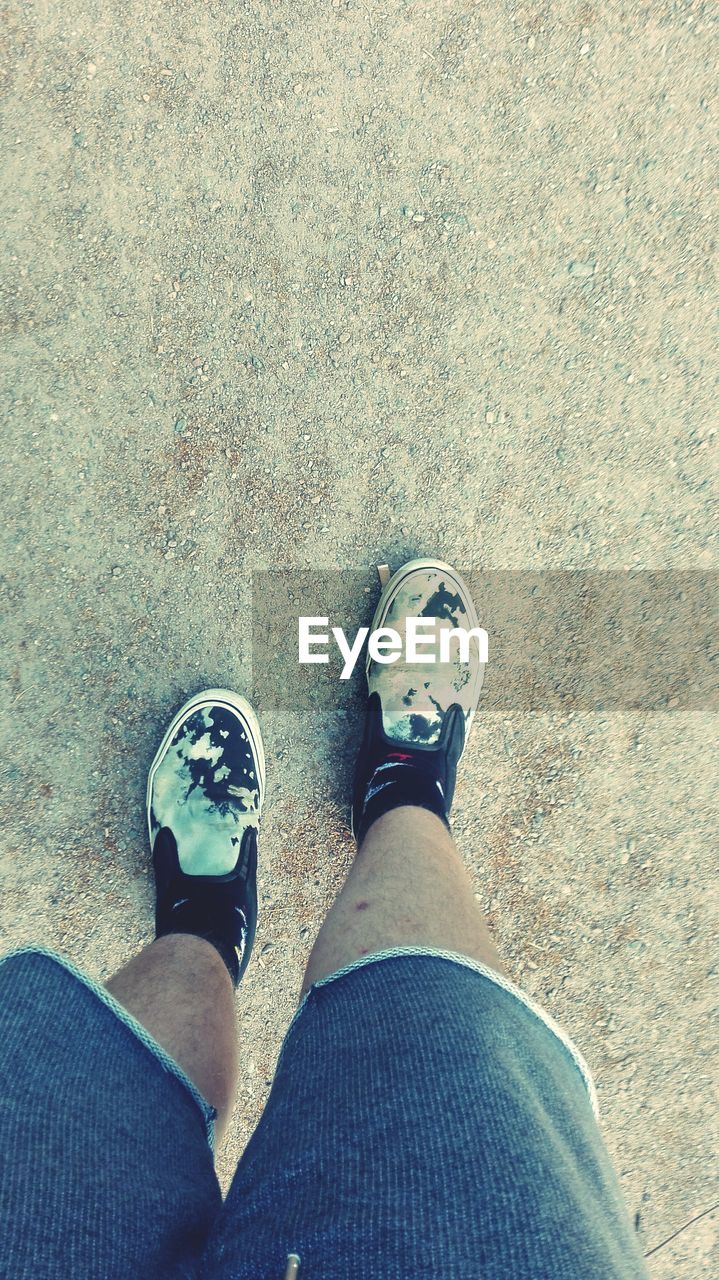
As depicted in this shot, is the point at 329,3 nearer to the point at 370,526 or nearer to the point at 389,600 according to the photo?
the point at 370,526

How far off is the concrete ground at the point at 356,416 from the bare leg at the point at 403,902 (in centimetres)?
22

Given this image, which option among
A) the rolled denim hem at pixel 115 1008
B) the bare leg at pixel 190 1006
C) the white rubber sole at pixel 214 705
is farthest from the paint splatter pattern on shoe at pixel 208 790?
the rolled denim hem at pixel 115 1008

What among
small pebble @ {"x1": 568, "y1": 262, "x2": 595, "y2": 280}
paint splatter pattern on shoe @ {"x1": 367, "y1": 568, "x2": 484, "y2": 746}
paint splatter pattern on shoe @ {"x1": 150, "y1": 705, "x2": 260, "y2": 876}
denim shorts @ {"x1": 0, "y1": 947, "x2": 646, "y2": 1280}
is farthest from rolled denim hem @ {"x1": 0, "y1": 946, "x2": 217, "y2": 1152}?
small pebble @ {"x1": 568, "y1": 262, "x2": 595, "y2": 280}

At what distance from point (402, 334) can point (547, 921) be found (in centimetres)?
150

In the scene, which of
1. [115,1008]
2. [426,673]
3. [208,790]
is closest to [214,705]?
[208,790]

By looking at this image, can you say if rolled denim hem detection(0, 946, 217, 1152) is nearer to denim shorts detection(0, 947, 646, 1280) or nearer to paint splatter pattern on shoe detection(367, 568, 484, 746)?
denim shorts detection(0, 947, 646, 1280)

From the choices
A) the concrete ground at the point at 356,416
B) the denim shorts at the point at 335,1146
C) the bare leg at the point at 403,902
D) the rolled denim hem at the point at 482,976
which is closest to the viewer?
the denim shorts at the point at 335,1146

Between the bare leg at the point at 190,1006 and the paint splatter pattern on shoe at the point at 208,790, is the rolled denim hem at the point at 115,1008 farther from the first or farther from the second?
the paint splatter pattern on shoe at the point at 208,790

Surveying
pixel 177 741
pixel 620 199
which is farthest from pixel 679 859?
pixel 620 199

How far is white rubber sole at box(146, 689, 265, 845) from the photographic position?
68.6 inches

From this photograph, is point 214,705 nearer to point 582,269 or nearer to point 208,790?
point 208,790

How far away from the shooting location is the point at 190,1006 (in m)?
1.39

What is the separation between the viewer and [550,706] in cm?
182

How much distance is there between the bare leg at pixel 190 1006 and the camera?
131 cm
